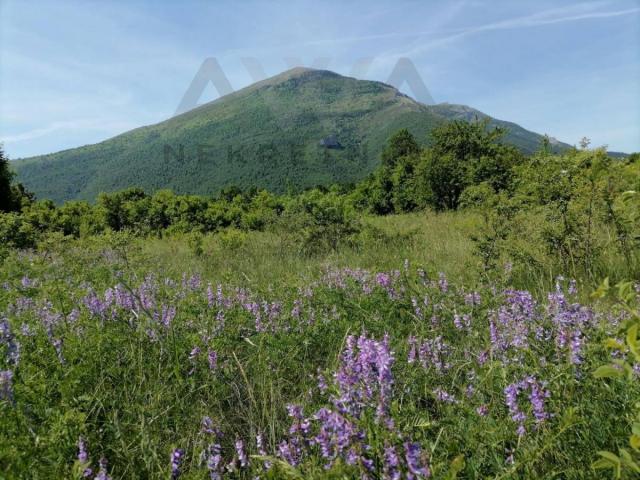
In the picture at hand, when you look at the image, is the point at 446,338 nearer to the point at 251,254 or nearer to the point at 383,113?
the point at 251,254

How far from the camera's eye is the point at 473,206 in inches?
336

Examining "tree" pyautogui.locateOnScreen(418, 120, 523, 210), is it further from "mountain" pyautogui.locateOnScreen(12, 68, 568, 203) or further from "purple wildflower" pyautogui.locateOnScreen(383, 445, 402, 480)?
"mountain" pyautogui.locateOnScreen(12, 68, 568, 203)

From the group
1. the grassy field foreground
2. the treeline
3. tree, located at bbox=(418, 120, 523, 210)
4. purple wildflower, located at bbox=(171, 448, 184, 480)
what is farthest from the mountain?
purple wildflower, located at bbox=(171, 448, 184, 480)

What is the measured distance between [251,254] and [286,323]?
5.73 meters

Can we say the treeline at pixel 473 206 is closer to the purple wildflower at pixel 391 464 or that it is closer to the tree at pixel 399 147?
the purple wildflower at pixel 391 464

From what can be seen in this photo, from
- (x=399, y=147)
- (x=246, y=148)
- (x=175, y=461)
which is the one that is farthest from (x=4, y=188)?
(x=246, y=148)

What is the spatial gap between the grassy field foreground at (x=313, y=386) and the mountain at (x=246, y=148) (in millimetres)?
92074

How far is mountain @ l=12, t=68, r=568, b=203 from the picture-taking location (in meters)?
114

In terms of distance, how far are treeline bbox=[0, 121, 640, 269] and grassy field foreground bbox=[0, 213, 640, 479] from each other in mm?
774

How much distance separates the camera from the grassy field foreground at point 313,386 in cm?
142

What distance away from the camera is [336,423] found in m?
1.31

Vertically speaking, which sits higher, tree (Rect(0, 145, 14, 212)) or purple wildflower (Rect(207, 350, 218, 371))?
tree (Rect(0, 145, 14, 212))

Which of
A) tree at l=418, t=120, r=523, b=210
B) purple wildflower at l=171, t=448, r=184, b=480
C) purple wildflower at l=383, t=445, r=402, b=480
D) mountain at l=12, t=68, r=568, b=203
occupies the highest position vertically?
mountain at l=12, t=68, r=568, b=203

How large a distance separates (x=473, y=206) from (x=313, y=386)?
6.99m
